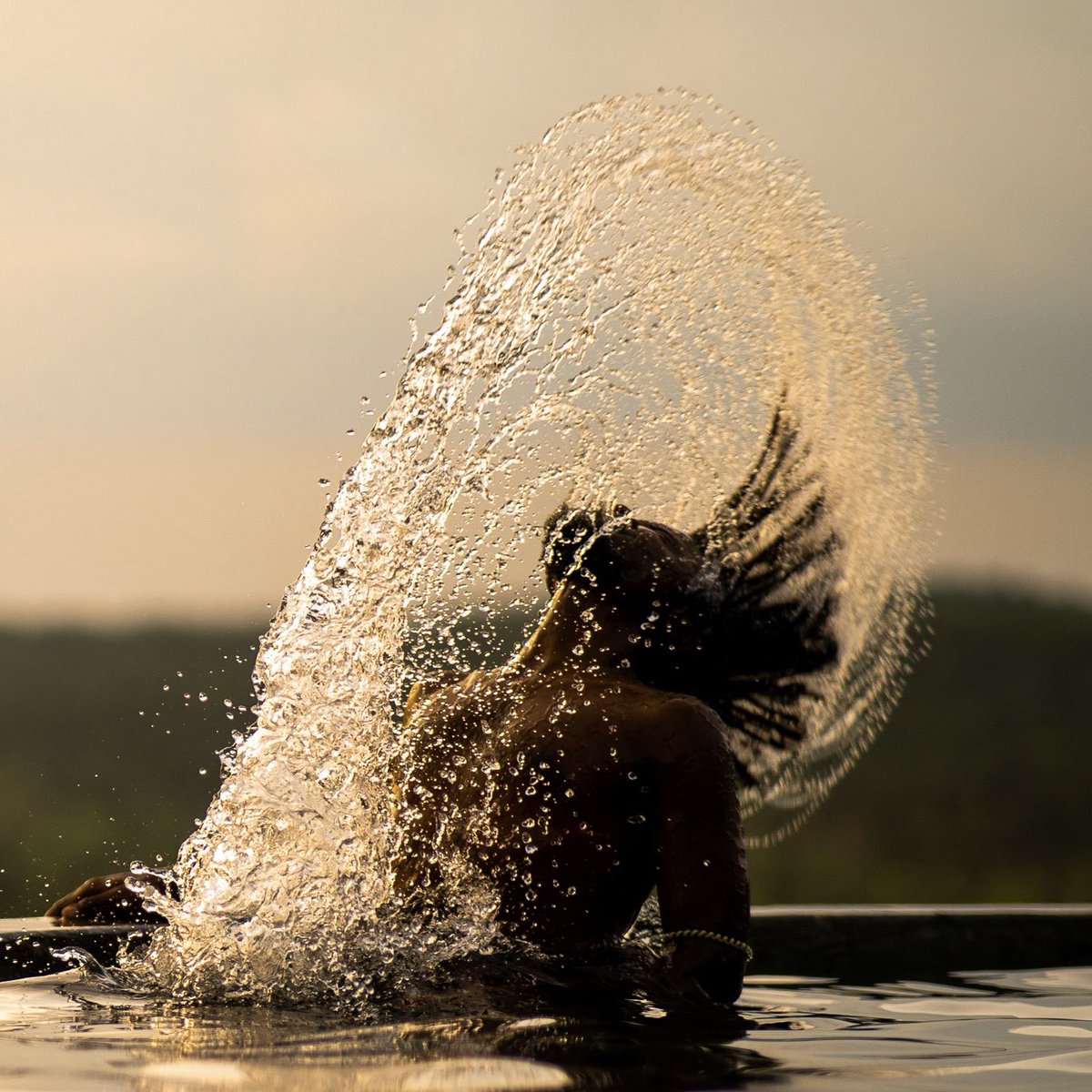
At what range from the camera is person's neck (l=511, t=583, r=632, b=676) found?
7.98ft

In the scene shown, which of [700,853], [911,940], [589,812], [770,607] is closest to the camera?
[700,853]

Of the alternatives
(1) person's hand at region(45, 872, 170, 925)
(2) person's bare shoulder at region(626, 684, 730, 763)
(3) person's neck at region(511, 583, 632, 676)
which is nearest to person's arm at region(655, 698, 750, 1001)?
(2) person's bare shoulder at region(626, 684, 730, 763)

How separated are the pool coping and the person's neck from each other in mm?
1081

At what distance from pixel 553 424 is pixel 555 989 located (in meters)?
0.95

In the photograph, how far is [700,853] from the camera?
7.07 feet

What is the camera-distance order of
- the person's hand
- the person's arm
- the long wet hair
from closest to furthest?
the person's arm < the long wet hair < the person's hand

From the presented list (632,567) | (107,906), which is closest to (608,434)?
(632,567)

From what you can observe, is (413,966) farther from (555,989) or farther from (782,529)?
(782,529)

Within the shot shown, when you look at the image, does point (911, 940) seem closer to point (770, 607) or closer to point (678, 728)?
point (770, 607)

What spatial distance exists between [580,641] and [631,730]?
250mm

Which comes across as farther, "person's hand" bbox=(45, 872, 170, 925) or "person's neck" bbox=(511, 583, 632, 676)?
"person's hand" bbox=(45, 872, 170, 925)

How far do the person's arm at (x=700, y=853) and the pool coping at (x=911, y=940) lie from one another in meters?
1.12

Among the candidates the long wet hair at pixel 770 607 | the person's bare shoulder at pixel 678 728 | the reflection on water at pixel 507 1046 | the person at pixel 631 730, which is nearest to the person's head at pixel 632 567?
the person at pixel 631 730

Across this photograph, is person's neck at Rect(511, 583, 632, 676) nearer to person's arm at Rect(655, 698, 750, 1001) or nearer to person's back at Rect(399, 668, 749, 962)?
person's back at Rect(399, 668, 749, 962)
